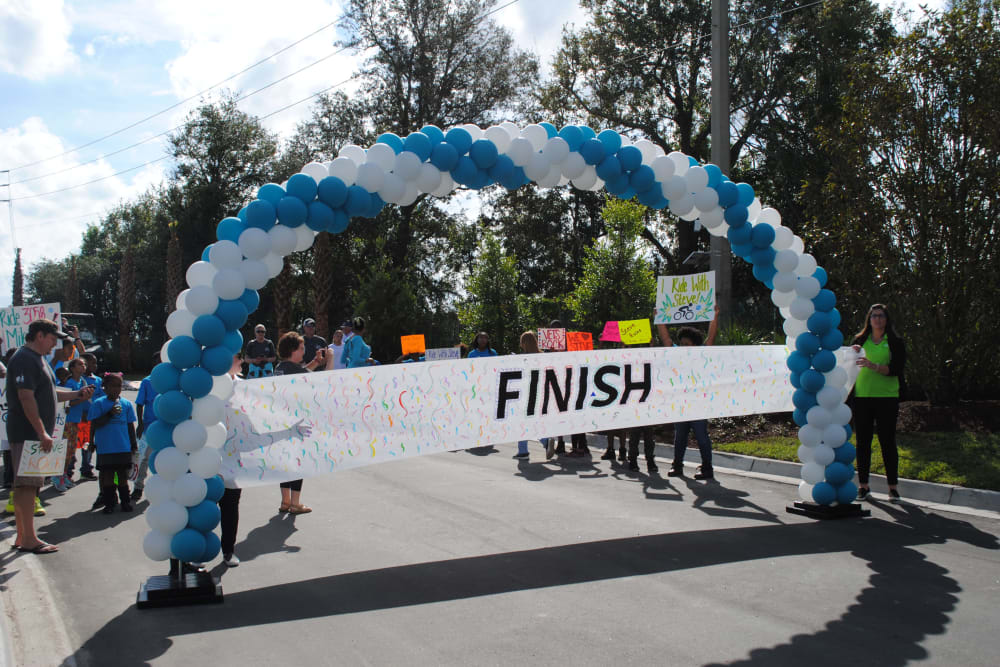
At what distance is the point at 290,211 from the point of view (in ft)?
18.3

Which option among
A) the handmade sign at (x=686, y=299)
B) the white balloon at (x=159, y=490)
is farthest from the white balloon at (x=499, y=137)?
the handmade sign at (x=686, y=299)

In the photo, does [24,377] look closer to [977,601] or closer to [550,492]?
[550,492]

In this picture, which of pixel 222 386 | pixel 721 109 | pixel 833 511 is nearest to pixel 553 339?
pixel 721 109

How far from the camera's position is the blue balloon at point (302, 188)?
18.6 feet

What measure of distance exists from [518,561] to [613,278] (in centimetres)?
1260

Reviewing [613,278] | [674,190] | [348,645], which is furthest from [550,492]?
[613,278]

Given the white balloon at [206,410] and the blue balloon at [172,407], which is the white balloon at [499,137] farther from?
the blue balloon at [172,407]

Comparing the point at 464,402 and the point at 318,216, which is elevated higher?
the point at 318,216

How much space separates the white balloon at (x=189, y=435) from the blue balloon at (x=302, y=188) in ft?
5.78

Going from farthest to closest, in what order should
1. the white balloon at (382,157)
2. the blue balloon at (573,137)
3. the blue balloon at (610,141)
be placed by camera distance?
1. the blue balloon at (610,141)
2. the blue balloon at (573,137)
3. the white balloon at (382,157)

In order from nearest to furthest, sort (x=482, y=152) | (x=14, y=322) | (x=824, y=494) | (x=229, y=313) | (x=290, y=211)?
1. (x=229, y=313)
2. (x=290, y=211)
3. (x=482, y=152)
4. (x=824, y=494)
5. (x=14, y=322)

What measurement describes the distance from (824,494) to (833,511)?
0.17 meters

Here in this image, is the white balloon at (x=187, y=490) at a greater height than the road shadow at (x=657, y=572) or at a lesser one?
greater

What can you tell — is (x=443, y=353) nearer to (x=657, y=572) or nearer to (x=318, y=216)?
(x=318, y=216)
